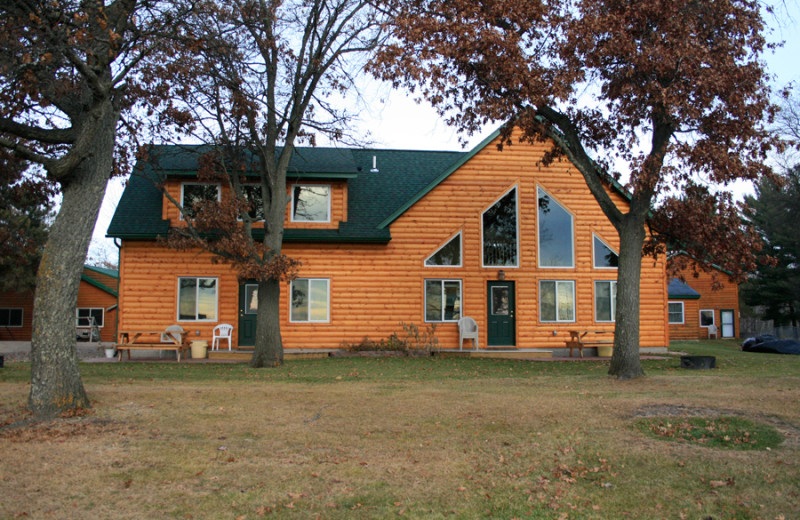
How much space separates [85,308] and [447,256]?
82.1 feet

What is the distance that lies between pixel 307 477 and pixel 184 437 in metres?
2.08

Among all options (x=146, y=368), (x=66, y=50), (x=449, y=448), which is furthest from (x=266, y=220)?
(x=449, y=448)

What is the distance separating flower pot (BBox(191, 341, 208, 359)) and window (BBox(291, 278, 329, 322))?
2723 millimetres

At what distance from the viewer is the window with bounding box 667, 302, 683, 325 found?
35250mm

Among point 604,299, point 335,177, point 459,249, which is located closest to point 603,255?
point 604,299

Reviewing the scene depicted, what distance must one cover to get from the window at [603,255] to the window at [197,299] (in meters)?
12.0

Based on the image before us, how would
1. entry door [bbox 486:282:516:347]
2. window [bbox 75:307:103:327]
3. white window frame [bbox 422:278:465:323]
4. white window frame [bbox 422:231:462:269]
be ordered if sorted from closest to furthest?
white window frame [bbox 422:278:465:323], white window frame [bbox 422:231:462:269], entry door [bbox 486:282:516:347], window [bbox 75:307:103:327]

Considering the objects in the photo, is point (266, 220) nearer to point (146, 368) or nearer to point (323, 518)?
point (146, 368)

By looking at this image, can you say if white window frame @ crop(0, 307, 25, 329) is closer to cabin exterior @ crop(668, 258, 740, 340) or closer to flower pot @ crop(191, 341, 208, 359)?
flower pot @ crop(191, 341, 208, 359)

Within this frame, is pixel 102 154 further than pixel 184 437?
Yes

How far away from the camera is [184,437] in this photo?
7.60 m

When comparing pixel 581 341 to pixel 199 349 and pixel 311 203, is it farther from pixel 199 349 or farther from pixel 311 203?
pixel 199 349

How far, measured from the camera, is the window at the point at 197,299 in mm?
19562

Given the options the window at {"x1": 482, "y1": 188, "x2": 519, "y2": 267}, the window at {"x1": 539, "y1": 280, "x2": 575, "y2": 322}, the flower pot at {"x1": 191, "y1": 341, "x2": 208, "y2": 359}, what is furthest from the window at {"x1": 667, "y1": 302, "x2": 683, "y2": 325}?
the flower pot at {"x1": 191, "y1": 341, "x2": 208, "y2": 359}
